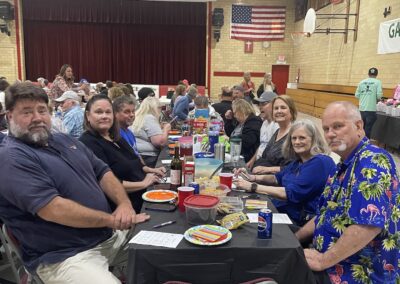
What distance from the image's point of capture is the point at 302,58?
14625 millimetres

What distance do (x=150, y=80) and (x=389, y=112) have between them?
11.0m

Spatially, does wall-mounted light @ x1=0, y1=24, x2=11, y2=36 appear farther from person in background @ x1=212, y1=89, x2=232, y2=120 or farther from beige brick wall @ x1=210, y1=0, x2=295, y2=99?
person in background @ x1=212, y1=89, x2=232, y2=120

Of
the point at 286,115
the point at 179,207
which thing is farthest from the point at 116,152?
the point at 286,115

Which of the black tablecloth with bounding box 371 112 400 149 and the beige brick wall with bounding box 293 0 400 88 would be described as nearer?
the black tablecloth with bounding box 371 112 400 149

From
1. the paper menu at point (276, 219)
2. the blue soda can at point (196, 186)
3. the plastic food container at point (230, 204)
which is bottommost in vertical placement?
the paper menu at point (276, 219)

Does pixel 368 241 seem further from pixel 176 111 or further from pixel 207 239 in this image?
pixel 176 111

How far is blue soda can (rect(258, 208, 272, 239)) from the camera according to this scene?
168cm

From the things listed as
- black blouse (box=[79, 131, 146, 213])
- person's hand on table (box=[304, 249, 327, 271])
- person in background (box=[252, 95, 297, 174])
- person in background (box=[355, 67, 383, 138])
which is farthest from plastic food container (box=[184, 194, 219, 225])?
person in background (box=[355, 67, 383, 138])

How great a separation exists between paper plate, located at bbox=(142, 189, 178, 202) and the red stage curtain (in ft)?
45.2

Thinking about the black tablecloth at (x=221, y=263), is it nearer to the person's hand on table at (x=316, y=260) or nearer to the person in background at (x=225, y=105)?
the person's hand on table at (x=316, y=260)

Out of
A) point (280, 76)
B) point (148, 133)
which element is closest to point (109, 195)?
point (148, 133)

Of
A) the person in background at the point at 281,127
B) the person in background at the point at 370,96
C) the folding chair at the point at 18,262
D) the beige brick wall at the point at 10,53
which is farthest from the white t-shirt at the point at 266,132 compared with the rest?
the beige brick wall at the point at 10,53

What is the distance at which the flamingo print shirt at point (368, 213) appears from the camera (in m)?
1.58

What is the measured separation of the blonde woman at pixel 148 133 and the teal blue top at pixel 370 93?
201 inches
